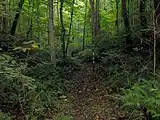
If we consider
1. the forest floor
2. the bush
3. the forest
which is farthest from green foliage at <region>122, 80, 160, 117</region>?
the bush

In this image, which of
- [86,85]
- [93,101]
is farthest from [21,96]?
[86,85]

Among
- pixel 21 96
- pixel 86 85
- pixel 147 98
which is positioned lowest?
pixel 86 85

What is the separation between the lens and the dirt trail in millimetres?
7559

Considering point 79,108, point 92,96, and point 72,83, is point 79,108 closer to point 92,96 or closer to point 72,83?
point 92,96

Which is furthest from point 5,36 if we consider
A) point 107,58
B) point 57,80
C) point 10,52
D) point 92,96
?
point 92,96

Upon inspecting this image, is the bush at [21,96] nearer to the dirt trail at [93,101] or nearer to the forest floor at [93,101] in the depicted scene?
the forest floor at [93,101]

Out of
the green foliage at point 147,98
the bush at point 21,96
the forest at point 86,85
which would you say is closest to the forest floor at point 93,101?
the forest at point 86,85

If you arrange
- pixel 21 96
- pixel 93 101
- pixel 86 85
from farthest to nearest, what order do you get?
pixel 86 85, pixel 93 101, pixel 21 96

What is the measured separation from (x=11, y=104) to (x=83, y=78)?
19.0 feet

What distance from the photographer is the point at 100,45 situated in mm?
16203

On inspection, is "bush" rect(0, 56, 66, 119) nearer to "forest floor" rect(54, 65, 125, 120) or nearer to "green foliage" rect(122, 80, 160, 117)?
"forest floor" rect(54, 65, 125, 120)

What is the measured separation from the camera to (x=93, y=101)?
9.02 metres

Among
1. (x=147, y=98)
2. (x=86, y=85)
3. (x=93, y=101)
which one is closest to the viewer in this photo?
(x=147, y=98)

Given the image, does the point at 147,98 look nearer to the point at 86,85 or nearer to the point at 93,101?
the point at 93,101
